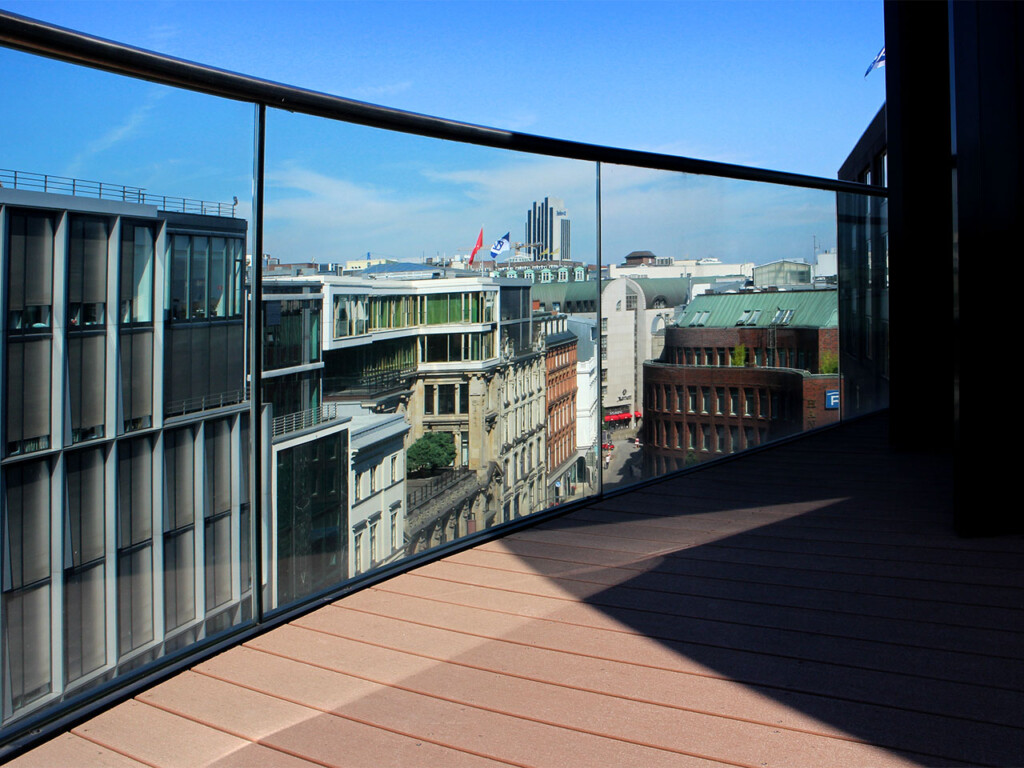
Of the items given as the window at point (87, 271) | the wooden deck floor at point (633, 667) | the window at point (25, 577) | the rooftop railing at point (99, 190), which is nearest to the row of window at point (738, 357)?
the wooden deck floor at point (633, 667)

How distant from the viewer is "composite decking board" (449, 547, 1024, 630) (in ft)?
6.58

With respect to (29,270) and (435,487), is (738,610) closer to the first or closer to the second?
(435,487)

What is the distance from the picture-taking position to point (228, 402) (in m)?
1.80

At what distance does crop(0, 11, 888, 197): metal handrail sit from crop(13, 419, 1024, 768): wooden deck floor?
3.78ft

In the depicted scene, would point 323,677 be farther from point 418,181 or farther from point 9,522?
point 418,181

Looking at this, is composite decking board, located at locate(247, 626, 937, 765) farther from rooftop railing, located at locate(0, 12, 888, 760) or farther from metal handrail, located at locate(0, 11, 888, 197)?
metal handrail, located at locate(0, 11, 888, 197)

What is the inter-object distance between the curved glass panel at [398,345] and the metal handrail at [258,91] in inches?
1.3

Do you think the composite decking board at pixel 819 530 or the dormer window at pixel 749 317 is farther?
the dormer window at pixel 749 317

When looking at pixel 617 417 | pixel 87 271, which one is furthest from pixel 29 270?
pixel 617 417

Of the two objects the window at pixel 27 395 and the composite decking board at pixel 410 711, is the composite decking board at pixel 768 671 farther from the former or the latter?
A: the window at pixel 27 395

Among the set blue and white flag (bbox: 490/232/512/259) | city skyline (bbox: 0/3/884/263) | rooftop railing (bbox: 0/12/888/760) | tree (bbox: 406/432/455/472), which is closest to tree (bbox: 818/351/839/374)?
city skyline (bbox: 0/3/884/263)

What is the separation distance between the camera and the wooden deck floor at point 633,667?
1435 mm

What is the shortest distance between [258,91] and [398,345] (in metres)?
0.71

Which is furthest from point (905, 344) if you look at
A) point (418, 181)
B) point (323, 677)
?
point (323, 677)
